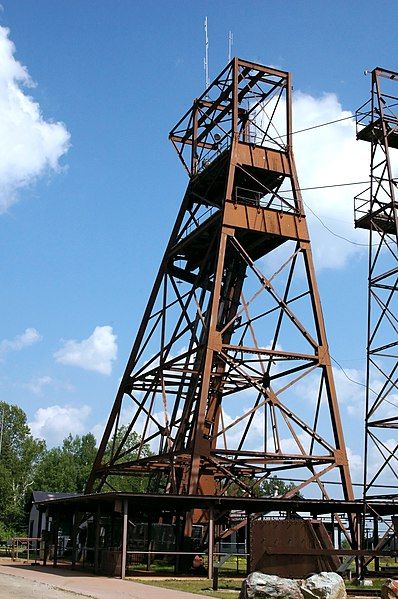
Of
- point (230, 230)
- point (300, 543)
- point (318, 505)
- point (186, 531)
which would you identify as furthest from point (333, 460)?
point (300, 543)

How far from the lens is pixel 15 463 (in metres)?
72.9

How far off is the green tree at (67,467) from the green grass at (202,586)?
194 ft

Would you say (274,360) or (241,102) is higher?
(241,102)

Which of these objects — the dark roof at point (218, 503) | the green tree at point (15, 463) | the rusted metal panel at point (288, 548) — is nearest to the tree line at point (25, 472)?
the green tree at point (15, 463)

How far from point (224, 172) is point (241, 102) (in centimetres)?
343

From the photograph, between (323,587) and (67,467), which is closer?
(323,587)

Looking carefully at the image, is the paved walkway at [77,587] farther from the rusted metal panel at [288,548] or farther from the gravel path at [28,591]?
the rusted metal panel at [288,548]

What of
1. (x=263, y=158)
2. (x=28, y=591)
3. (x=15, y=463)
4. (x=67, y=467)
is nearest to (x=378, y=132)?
(x=263, y=158)

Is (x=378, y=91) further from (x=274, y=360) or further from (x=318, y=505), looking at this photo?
(x=318, y=505)

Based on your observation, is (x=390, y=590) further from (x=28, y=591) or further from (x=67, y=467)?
(x=67, y=467)

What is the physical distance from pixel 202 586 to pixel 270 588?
6126mm

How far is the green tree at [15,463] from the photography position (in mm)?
68812

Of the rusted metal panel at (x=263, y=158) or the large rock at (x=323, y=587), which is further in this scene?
the rusted metal panel at (x=263, y=158)

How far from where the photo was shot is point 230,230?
29.8 meters
